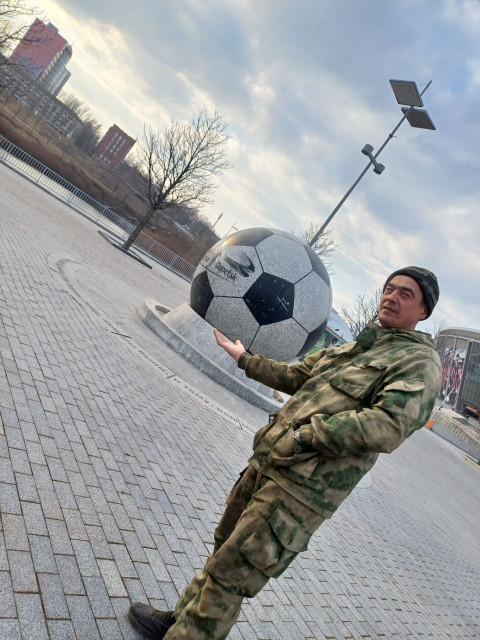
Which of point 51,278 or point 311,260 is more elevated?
point 311,260

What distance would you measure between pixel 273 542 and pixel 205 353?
664 centimetres

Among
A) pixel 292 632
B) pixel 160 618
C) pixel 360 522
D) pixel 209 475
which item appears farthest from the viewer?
pixel 360 522

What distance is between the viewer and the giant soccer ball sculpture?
752cm

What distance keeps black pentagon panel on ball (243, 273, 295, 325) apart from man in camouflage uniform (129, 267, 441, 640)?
17.5ft

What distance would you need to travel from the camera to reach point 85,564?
247cm

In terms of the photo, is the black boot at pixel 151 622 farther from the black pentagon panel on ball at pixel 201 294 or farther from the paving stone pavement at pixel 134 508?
the black pentagon panel on ball at pixel 201 294

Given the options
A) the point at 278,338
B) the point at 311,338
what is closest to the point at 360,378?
the point at 278,338

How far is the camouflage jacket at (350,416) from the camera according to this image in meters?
1.74

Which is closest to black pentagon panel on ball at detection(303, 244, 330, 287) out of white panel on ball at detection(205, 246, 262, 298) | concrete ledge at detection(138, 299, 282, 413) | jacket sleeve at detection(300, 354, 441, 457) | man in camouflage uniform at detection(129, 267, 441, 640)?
white panel on ball at detection(205, 246, 262, 298)

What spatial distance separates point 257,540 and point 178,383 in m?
5.01

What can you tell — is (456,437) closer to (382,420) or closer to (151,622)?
(151,622)

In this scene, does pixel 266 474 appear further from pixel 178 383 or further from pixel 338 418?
pixel 178 383

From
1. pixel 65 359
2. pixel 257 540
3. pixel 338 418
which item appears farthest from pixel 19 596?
pixel 65 359

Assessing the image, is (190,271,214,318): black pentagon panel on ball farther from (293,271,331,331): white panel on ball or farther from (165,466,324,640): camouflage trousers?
(165,466,324,640): camouflage trousers
